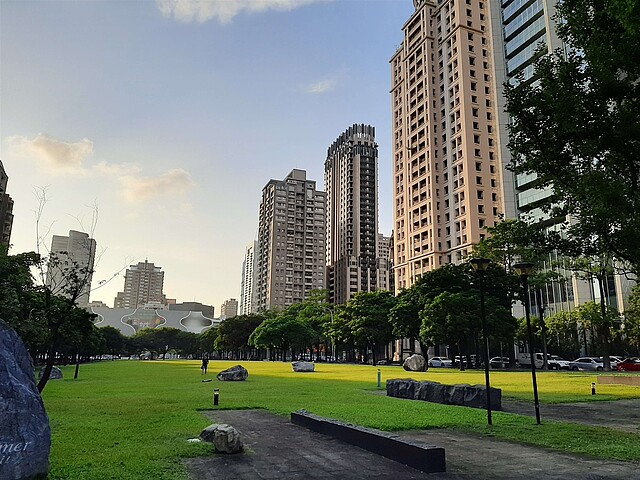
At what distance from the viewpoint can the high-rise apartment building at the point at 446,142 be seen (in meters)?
90.4

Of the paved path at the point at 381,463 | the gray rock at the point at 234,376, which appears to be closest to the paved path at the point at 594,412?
the paved path at the point at 381,463

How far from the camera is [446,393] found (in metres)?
18.8

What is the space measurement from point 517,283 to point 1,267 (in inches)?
1889

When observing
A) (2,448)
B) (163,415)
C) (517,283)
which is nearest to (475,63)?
(517,283)

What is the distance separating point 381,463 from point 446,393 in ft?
35.5

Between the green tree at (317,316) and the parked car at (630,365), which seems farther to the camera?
the green tree at (317,316)

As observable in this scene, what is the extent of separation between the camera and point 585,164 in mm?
14562

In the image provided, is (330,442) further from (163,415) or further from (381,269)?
(381,269)

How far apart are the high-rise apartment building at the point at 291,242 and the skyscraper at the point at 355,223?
836 centimetres

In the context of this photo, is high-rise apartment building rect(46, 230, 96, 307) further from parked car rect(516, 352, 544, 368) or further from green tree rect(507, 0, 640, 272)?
parked car rect(516, 352, 544, 368)

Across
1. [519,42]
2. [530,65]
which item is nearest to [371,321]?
[530,65]

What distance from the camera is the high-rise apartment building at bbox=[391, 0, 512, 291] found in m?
90.4

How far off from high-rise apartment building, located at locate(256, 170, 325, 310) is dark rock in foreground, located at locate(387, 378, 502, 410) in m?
153

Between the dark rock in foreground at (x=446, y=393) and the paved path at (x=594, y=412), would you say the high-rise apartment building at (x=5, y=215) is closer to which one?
the dark rock in foreground at (x=446, y=393)
